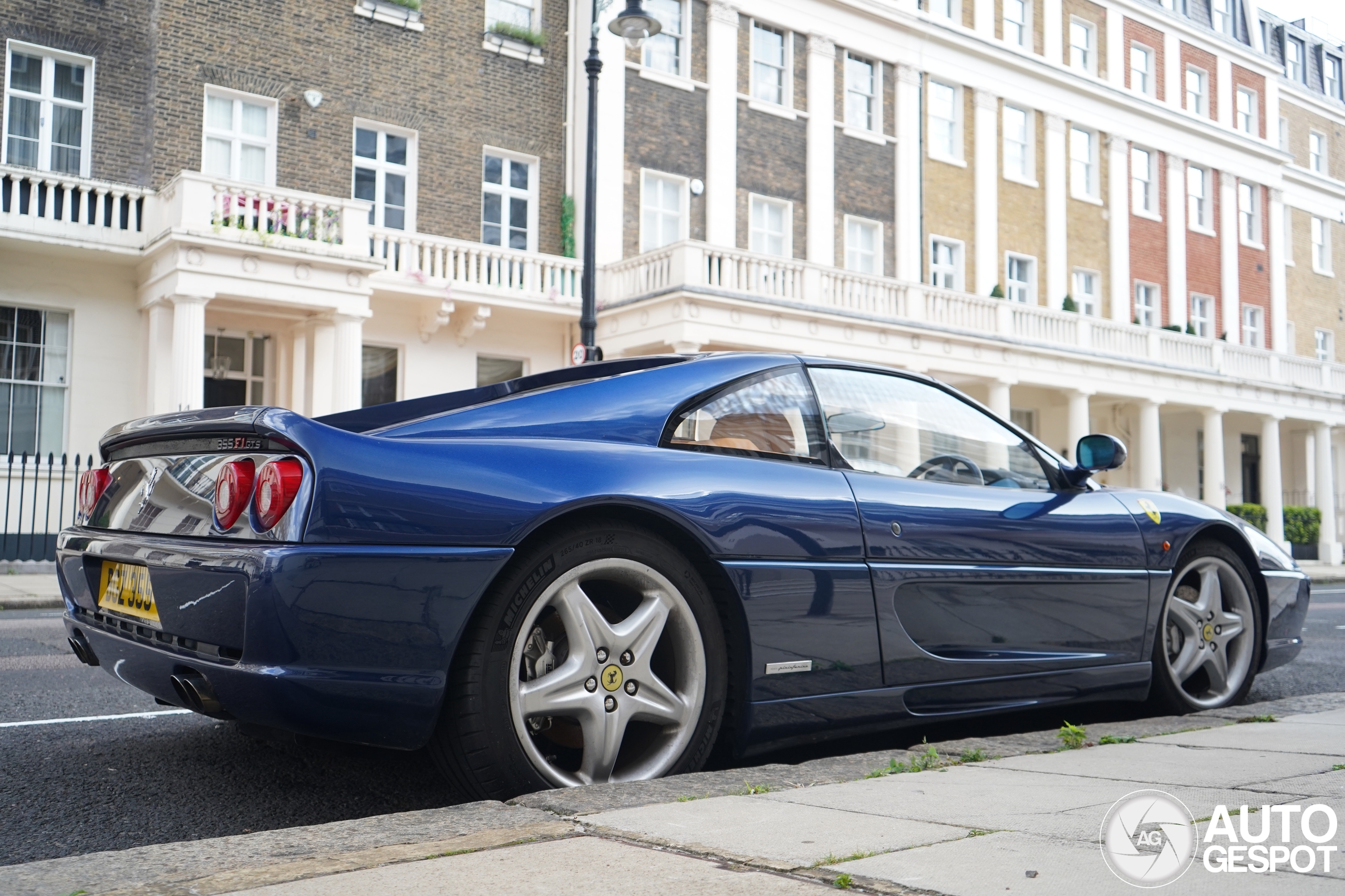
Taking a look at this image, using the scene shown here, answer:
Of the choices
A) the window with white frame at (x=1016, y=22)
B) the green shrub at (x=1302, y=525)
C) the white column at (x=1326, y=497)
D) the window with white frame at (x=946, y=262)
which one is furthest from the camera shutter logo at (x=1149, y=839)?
the white column at (x=1326, y=497)

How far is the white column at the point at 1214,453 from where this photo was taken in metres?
29.0

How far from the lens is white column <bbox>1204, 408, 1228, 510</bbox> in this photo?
29.0 m

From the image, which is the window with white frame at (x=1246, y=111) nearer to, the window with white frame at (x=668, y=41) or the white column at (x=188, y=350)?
the window with white frame at (x=668, y=41)

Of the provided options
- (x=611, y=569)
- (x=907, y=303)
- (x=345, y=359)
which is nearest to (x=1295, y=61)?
(x=907, y=303)

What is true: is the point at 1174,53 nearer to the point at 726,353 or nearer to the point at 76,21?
the point at 76,21

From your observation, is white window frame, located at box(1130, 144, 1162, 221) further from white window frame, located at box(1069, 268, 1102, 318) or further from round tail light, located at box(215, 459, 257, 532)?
round tail light, located at box(215, 459, 257, 532)

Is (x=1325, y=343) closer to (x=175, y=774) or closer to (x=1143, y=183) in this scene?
(x=1143, y=183)

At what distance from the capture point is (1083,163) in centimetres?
3064

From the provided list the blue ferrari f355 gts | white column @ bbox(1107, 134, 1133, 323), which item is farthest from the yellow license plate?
white column @ bbox(1107, 134, 1133, 323)

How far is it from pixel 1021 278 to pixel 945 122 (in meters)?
4.47

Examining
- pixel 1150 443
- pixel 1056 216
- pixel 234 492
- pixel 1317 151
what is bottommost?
pixel 234 492

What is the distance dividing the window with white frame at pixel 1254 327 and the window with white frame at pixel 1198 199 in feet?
10.3

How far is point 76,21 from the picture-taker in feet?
56.5

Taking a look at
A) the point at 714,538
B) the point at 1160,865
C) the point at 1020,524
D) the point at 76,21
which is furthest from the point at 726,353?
the point at 76,21
